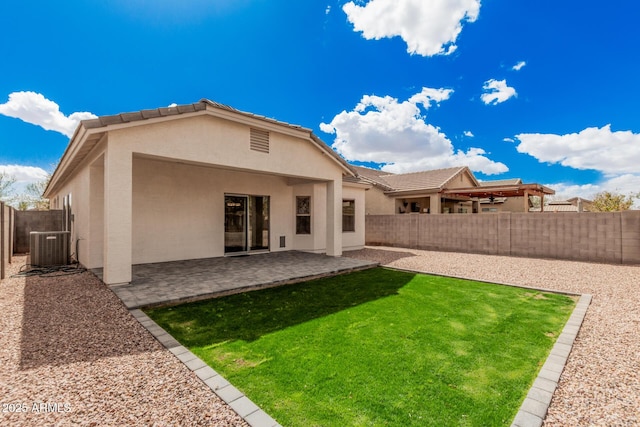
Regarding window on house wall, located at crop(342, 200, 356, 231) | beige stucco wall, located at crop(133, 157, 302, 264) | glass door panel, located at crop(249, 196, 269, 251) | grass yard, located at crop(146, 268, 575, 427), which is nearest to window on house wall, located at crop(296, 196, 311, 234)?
glass door panel, located at crop(249, 196, 269, 251)

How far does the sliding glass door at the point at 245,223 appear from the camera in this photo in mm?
11273

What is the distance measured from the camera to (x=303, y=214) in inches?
517

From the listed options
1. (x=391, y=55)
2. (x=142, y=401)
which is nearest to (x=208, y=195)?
(x=142, y=401)

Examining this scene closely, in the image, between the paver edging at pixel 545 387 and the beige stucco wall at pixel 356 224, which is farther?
the beige stucco wall at pixel 356 224

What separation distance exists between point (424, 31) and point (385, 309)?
1189 centimetres

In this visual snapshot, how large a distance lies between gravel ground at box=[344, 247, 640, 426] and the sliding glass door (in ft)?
17.5

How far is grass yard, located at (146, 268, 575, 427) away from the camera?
8.91 feet

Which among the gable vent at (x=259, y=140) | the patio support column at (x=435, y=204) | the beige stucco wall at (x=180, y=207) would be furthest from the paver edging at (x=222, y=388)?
the patio support column at (x=435, y=204)

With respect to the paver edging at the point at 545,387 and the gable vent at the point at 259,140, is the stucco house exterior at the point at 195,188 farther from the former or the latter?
the paver edging at the point at 545,387

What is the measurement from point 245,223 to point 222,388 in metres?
9.04

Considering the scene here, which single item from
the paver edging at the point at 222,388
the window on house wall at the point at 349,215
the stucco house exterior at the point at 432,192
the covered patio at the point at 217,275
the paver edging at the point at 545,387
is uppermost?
the stucco house exterior at the point at 432,192

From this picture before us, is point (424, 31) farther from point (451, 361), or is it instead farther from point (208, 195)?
point (451, 361)

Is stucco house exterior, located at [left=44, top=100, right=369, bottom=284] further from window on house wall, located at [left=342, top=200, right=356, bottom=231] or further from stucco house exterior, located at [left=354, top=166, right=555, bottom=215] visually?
stucco house exterior, located at [left=354, top=166, right=555, bottom=215]

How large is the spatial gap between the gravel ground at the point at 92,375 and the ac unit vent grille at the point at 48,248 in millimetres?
4558
